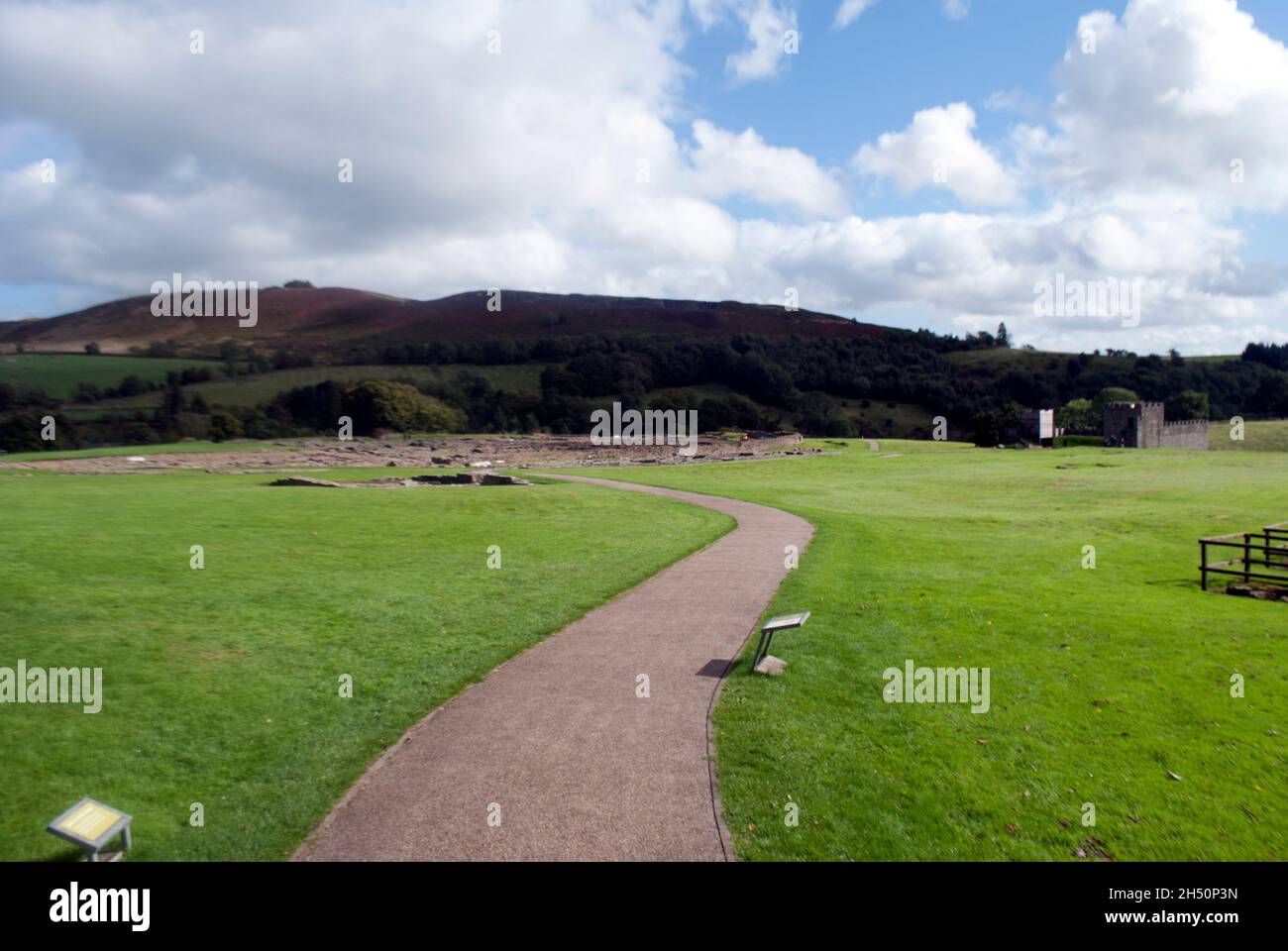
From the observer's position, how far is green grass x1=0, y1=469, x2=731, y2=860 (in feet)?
22.3

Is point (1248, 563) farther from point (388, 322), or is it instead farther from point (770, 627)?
point (388, 322)

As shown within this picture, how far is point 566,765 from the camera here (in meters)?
7.25

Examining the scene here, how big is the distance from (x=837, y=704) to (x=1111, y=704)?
11.7 feet

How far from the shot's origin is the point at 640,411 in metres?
103

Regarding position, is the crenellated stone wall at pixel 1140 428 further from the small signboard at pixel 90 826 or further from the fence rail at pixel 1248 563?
the small signboard at pixel 90 826

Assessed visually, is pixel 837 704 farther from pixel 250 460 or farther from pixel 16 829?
pixel 250 460

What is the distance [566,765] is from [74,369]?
4451 inches

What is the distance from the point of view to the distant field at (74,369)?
282 ft

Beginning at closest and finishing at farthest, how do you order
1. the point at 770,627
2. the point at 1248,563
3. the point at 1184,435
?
the point at 770,627 < the point at 1248,563 < the point at 1184,435

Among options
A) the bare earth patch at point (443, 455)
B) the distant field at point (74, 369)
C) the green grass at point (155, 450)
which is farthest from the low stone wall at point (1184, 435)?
the distant field at point (74, 369)

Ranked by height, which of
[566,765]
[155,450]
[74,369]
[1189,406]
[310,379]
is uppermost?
[74,369]

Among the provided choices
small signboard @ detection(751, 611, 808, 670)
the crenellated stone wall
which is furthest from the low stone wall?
small signboard @ detection(751, 611, 808, 670)

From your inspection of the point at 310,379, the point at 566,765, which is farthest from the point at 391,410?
the point at 566,765
